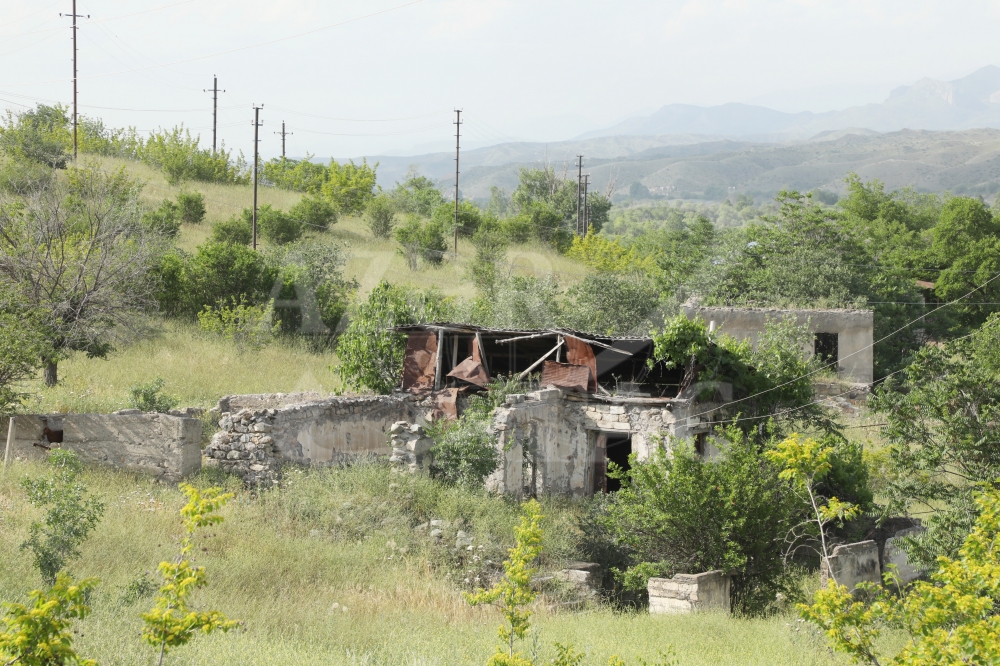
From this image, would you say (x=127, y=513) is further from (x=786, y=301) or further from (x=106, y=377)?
(x=786, y=301)

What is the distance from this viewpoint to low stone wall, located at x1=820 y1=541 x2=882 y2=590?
12.7 m

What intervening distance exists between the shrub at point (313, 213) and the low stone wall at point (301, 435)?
23.1 meters

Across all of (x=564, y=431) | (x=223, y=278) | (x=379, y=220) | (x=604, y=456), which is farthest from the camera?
(x=379, y=220)

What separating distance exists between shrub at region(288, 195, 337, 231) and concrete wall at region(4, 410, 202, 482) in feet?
80.9

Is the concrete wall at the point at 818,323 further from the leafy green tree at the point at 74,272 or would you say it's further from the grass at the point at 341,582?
the leafy green tree at the point at 74,272

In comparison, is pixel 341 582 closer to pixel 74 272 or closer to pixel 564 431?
pixel 564 431

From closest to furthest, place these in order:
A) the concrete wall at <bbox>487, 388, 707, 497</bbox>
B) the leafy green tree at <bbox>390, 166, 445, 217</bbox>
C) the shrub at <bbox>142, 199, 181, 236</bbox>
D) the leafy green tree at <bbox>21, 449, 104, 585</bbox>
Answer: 1. the leafy green tree at <bbox>21, 449, 104, 585</bbox>
2. the concrete wall at <bbox>487, 388, 707, 497</bbox>
3. the shrub at <bbox>142, 199, 181, 236</bbox>
4. the leafy green tree at <bbox>390, 166, 445, 217</bbox>

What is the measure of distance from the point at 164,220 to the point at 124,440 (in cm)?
1997

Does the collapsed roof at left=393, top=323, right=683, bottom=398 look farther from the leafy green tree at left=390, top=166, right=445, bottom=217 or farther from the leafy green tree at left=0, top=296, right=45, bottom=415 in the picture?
the leafy green tree at left=390, top=166, right=445, bottom=217

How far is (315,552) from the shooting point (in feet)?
37.9

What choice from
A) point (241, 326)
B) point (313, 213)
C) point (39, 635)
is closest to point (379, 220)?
point (313, 213)

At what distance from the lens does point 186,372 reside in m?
21.5

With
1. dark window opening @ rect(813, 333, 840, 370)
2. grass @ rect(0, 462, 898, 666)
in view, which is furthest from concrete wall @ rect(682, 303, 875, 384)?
grass @ rect(0, 462, 898, 666)

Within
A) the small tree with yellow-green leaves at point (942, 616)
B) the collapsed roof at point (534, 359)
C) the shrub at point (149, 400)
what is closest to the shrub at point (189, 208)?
the shrub at point (149, 400)
